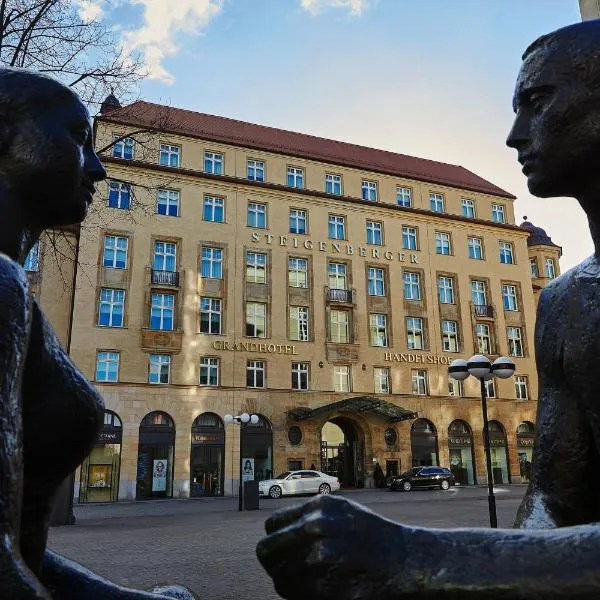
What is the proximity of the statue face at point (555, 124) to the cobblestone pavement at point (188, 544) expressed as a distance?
3.26m

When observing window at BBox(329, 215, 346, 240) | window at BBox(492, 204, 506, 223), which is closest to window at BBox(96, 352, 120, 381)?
window at BBox(329, 215, 346, 240)

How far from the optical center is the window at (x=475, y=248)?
132ft

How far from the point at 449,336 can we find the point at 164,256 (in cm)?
1875

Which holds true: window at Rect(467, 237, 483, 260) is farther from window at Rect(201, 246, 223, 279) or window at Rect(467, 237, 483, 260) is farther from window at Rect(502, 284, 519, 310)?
window at Rect(201, 246, 223, 279)

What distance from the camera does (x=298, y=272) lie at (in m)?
34.8

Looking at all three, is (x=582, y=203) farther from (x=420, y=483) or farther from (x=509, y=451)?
(x=509, y=451)

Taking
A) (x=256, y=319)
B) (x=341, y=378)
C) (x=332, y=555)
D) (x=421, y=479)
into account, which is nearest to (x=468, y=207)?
(x=341, y=378)

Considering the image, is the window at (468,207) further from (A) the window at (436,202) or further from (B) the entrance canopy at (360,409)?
A: (B) the entrance canopy at (360,409)

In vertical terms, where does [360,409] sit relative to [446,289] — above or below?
below

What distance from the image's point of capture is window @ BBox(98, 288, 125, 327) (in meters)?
29.8

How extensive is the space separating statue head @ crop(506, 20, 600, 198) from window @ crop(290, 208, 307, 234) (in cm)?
3465

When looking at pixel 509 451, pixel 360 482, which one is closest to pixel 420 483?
pixel 360 482

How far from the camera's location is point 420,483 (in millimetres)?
30953

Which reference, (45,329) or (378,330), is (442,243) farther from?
(45,329)
